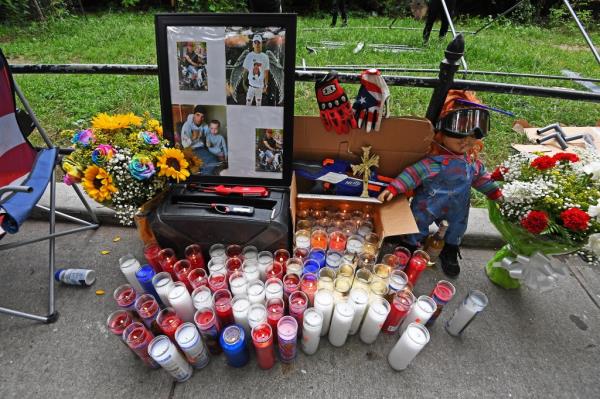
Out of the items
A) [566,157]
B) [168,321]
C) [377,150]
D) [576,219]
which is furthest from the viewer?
[377,150]

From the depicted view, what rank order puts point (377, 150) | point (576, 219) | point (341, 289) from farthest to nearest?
1. point (377, 150)
2. point (341, 289)
3. point (576, 219)

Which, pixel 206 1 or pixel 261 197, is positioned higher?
pixel 206 1

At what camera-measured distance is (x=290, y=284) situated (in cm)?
171

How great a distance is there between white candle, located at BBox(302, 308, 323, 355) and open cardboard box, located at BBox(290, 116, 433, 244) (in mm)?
587

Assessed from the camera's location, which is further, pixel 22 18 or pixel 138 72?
pixel 22 18

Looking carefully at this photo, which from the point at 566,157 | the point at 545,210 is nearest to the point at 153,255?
the point at 545,210

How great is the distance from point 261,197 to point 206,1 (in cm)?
1096

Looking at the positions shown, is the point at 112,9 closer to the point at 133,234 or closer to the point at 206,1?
the point at 206,1

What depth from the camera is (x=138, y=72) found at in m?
2.26

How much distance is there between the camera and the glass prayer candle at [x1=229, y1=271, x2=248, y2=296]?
5.49 ft

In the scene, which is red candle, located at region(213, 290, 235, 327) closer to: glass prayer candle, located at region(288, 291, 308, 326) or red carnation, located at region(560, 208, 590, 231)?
glass prayer candle, located at region(288, 291, 308, 326)

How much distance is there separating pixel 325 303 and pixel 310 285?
0.14 m

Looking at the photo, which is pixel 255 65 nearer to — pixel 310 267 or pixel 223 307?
pixel 310 267

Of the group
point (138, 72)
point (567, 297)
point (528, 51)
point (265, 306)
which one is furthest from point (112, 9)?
point (567, 297)
